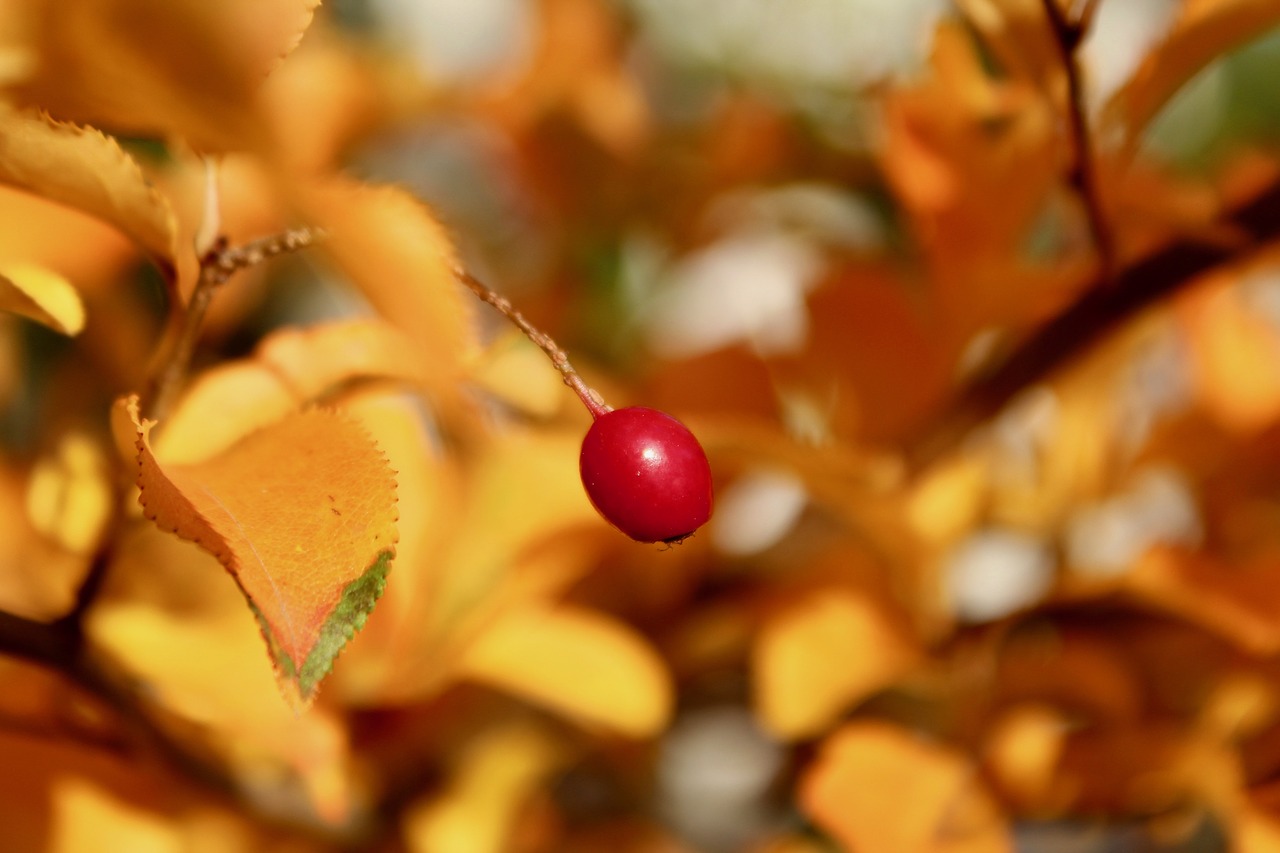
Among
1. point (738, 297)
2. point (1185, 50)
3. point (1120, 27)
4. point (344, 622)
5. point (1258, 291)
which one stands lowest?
point (344, 622)

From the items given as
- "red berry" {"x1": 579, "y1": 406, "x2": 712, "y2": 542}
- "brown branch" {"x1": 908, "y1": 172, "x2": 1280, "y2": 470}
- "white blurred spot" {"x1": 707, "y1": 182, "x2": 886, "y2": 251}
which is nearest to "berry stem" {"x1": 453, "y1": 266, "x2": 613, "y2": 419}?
"red berry" {"x1": 579, "y1": 406, "x2": 712, "y2": 542}

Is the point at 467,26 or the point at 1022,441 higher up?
the point at 467,26

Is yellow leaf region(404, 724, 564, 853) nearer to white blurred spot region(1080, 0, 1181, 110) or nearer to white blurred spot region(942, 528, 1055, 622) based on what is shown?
white blurred spot region(942, 528, 1055, 622)

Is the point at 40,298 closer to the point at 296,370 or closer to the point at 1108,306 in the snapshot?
the point at 296,370

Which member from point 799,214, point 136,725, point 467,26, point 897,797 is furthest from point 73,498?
point 467,26

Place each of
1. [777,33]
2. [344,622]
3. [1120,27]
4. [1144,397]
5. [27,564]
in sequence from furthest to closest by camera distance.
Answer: [1120,27] < [777,33] < [1144,397] < [27,564] < [344,622]

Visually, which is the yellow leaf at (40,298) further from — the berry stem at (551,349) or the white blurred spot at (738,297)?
the white blurred spot at (738,297)
